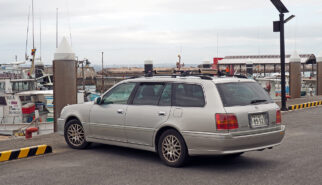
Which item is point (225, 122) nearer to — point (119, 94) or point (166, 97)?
point (166, 97)

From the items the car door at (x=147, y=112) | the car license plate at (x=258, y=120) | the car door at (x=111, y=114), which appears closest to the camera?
the car license plate at (x=258, y=120)

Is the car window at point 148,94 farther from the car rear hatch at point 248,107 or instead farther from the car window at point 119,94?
the car rear hatch at point 248,107

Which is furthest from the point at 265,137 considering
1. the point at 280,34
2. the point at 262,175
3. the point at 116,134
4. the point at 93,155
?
the point at 280,34

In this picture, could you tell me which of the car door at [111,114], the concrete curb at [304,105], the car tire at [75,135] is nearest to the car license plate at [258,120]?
the car door at [111,114]

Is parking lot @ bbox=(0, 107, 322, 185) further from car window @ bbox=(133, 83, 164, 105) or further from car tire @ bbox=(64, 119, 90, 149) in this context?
car window @ bbox=(133, 83, 164, 105)

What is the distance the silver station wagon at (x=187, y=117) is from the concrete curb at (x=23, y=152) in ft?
3.51

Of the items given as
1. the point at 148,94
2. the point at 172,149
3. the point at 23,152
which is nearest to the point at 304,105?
the point at 148,94

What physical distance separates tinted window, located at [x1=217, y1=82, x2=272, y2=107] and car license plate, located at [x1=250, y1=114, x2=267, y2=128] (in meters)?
0.25

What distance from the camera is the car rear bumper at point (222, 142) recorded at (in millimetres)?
7551

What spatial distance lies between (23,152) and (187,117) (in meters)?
3.52

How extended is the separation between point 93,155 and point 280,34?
1107 cm

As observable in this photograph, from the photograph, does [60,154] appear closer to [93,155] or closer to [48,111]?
[93,155]

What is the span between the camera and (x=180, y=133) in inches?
315

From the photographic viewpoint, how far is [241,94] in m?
8.12
